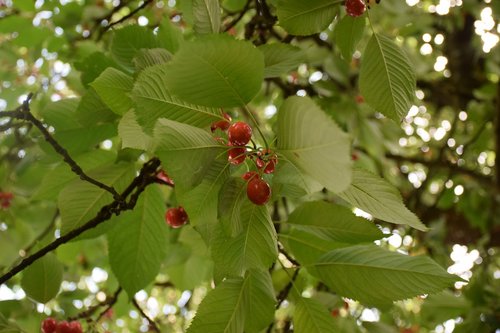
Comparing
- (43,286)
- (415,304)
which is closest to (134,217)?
(43,286)

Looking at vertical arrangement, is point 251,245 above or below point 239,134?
below

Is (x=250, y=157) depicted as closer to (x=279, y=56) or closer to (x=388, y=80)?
(x=279, y=56)

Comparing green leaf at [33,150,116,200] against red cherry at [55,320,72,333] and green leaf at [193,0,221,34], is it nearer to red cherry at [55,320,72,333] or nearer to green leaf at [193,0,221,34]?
red cherry at [55,320,72,333]

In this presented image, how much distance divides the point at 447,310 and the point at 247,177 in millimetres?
1624

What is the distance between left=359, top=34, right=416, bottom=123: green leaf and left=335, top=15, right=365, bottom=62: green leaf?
10 cm

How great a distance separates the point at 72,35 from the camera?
104 inches

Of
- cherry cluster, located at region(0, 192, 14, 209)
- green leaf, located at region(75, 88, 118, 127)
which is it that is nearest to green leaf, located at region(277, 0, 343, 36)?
green leaf, located at region(75, 88, 118, 127)

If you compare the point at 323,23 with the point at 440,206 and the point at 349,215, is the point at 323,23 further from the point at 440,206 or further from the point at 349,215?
the point at 440,206

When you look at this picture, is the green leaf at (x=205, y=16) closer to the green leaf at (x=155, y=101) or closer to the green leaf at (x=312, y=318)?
the green leaf at (x=155, y=101)

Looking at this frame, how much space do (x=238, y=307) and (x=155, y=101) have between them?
488mm

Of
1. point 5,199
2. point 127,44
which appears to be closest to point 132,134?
point 127,44

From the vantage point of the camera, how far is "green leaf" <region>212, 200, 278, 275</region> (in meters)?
0.99

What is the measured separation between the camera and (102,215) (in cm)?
120

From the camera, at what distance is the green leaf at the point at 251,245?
3.26ft
